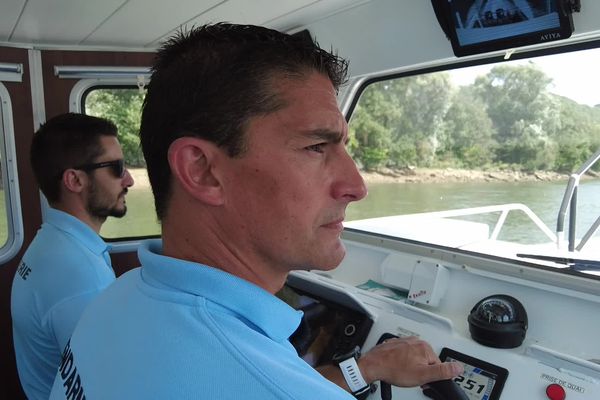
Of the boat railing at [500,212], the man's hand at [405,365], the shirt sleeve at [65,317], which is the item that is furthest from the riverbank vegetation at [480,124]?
the shirt sleeve at [65,317]

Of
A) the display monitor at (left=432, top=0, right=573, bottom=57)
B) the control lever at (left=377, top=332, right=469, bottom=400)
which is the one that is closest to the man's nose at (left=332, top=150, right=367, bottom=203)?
the control lever at (left=377, top=332, right=469, bottom=400)

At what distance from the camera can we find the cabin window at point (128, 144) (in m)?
3.45

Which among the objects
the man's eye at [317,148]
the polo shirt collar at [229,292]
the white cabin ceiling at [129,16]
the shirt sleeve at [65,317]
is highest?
the white cabin ceiling at [129,16]

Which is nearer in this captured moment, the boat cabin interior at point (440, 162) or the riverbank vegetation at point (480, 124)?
the boat cabin interior at point (440, 162)

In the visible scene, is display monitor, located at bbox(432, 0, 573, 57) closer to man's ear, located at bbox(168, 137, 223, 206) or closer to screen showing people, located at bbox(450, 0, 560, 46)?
screen showing people, located at bbox(450, 0, 560, 46)

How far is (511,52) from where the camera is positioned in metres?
2.03

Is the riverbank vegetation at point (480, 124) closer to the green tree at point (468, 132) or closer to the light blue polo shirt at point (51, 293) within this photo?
the green tree at point (468, 132)

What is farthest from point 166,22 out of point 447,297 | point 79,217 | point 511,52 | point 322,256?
point 322,256

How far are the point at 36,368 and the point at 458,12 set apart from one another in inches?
87.7

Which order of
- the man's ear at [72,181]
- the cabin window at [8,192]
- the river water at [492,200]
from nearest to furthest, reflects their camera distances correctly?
the river water at [492,200] → the man's ear at [72,181] → the cabin window at [8,192]

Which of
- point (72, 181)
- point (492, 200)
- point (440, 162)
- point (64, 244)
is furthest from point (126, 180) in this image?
point (492, 200)

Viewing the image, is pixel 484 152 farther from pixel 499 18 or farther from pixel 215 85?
pixel 215 85

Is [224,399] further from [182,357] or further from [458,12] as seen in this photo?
[458,12]

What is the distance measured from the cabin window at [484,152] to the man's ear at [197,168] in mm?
1589
